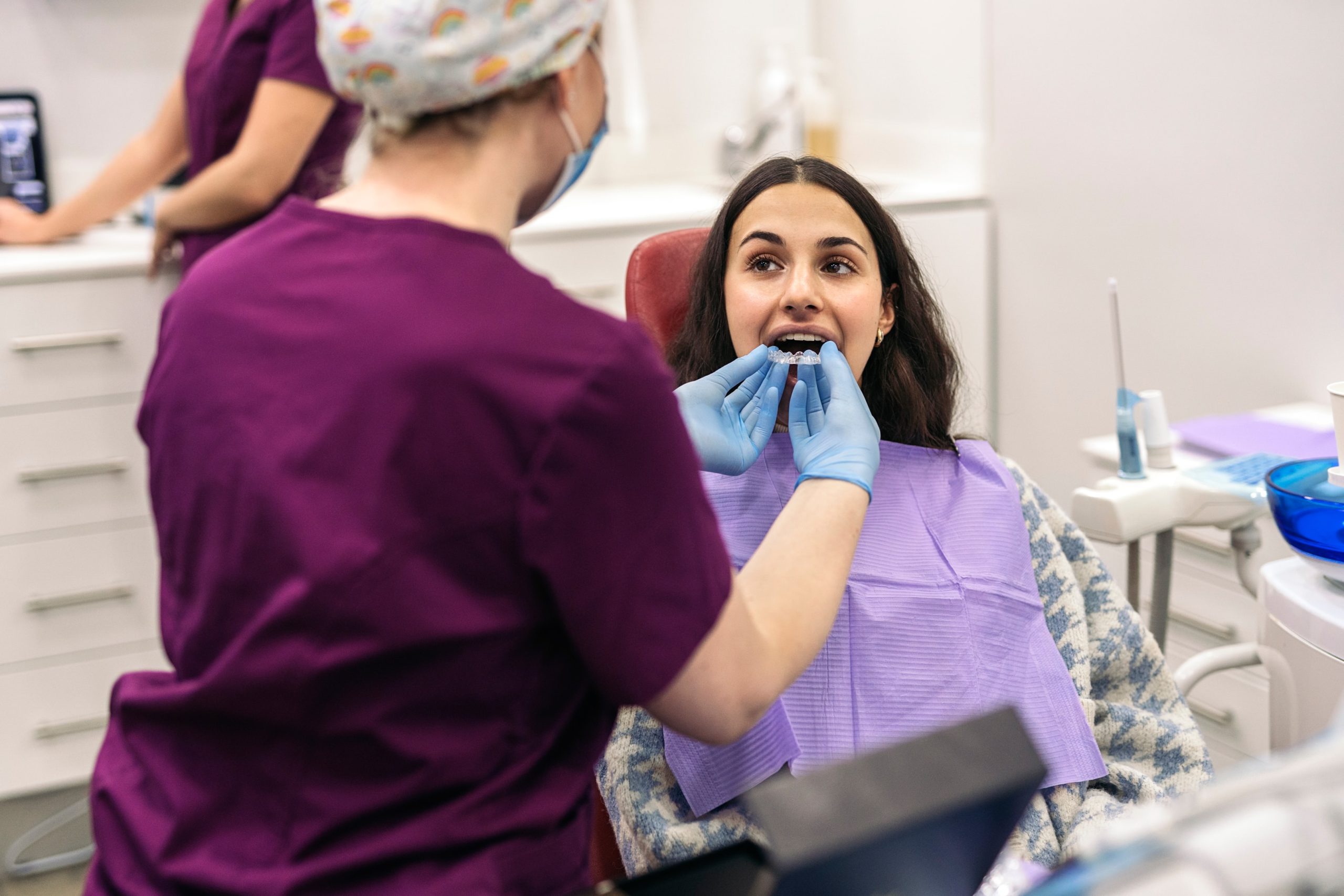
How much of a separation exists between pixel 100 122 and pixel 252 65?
3.01 feet

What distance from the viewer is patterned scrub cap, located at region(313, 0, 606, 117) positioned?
2.40 ft

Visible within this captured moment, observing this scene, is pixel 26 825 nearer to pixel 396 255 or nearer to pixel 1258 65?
pixel 396 255

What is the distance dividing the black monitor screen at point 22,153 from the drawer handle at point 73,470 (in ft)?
2.25

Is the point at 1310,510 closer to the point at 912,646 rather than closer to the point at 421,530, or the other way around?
the point at 912,646

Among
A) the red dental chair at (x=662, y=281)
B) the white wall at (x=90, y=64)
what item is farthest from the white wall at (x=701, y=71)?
the red dental chair at (x=662, y=281)

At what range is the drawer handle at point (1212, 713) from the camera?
187 centimetres

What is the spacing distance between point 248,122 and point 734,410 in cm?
108

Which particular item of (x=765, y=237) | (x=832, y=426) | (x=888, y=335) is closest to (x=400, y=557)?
(x=832, y=426)

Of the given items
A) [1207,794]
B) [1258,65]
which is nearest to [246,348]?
[1207,794]

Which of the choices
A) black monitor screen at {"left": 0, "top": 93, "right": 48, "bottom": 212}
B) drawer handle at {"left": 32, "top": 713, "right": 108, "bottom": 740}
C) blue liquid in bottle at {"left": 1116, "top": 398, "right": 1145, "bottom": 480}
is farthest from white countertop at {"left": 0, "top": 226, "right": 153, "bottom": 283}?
blue liquid in bottle at {"left": 1116, "top": 398, "right": 1145, "bottom": 480}

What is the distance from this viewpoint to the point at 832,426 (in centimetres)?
113

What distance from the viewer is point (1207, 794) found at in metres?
0.57

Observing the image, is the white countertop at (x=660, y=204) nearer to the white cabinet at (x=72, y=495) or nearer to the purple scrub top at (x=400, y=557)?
the white cabinet at (x=72, y=495)

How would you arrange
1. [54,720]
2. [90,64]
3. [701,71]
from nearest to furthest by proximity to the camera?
[54,720], [90,64], [701,71]
